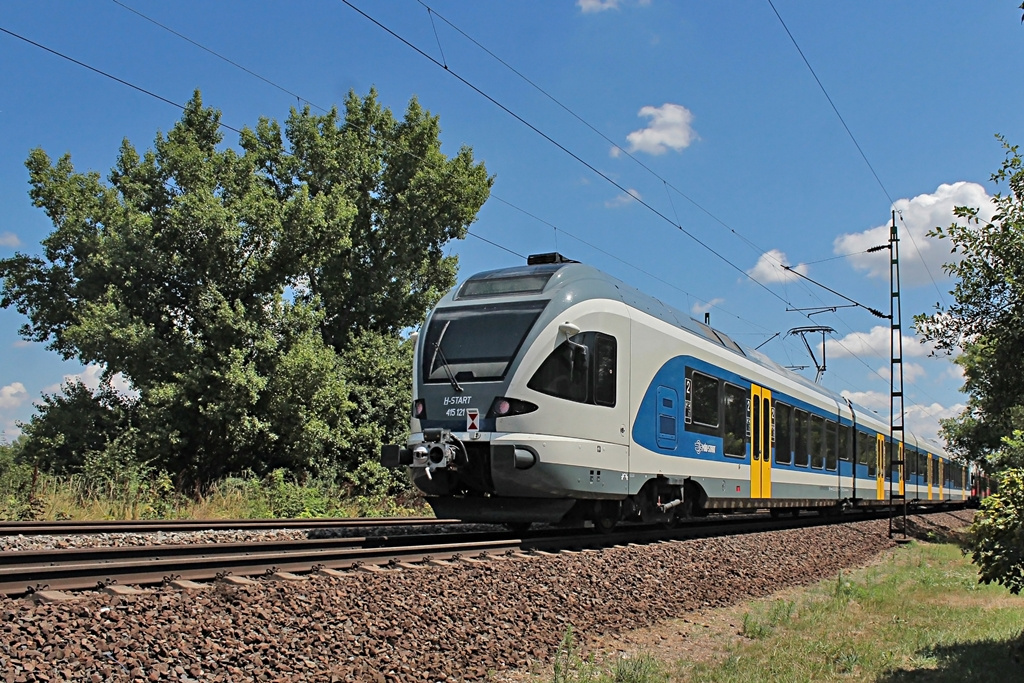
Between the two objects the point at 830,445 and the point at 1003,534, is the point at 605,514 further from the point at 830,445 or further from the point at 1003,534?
the point at 830,445

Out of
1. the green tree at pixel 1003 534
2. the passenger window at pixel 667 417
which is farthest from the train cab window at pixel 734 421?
the green tree at pixel 1003 534

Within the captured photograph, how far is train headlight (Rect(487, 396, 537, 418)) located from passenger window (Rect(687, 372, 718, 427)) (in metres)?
4.14

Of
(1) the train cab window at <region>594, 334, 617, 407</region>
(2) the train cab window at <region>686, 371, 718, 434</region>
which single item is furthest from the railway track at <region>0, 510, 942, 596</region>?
(2) the train cab window at <region>686, 371, 718, 434</region>

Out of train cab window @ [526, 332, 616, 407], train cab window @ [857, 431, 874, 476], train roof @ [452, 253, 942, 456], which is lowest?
train cab window @ [857, 431, 874, 476]

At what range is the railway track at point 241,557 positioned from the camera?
6551mm

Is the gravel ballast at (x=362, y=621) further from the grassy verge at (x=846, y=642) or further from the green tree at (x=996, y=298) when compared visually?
the green tree at (x=996, y=298)

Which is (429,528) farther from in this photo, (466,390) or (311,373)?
(311,373)

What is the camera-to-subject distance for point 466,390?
36.1 ft

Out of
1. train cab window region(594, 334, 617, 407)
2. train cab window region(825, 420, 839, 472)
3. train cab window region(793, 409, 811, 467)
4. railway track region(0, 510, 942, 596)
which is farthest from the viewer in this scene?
train cab window region(825, 420, 839, 472)

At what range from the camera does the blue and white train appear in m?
10.7

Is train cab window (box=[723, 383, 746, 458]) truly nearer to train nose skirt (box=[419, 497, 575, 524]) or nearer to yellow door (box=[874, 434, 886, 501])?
train nose skirt (box=[419, 497, 575, 524])

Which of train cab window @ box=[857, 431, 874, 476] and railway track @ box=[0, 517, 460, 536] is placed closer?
railway track @ box=[0, 517, 460, 536]

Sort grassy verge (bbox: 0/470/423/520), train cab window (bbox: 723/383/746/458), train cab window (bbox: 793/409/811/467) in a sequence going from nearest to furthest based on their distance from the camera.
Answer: grassy verge (bbox: 0/470/423/520), train cab window (bbox: 723/383/746/458), train cab window (bbox: 793/409/811/467)

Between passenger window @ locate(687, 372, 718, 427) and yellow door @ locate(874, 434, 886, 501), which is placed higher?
passenger window @ locate(687, 372, 718, 427)
